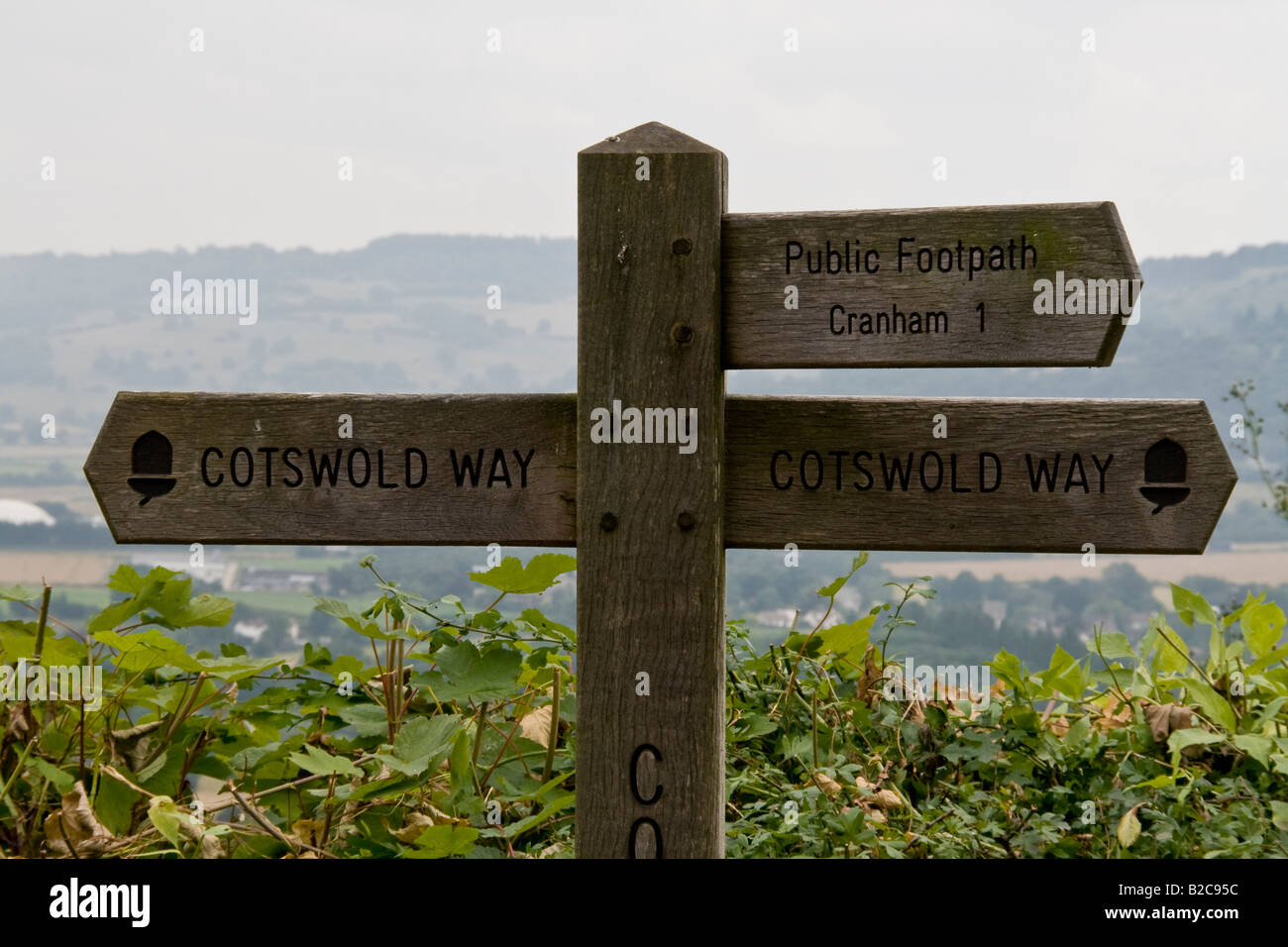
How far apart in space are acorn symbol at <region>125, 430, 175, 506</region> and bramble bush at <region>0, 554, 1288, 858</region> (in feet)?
1.49

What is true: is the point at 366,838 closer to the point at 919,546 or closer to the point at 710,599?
the point at 710,599

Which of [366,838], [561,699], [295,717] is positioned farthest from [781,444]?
[295,717]

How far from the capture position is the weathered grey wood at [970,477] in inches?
83.8

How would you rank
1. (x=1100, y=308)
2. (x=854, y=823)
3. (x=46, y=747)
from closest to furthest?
(x=1100, y=308)
(x=854, y=823)
(x=46, y=747)

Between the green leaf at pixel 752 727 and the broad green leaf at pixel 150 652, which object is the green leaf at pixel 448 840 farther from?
the green leaf at pixel 752 727

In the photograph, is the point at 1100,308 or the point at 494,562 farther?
the point at 494,562

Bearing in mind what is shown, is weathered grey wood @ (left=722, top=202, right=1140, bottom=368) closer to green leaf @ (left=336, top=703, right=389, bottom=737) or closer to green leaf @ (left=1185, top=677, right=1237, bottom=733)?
green leaf @ (left=336, top=703, right=389, bottom=737)

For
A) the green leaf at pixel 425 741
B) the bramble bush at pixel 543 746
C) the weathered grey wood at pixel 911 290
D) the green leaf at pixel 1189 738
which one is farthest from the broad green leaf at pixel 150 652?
the green leaf at pixel 1189 738

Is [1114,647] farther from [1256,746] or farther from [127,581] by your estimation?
[127,581]

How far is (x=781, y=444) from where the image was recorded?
7.14 ft

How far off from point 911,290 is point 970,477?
358mm

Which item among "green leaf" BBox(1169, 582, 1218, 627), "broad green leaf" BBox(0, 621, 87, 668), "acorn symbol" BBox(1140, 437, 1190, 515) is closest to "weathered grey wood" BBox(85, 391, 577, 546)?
"broad green leaf" BBox(0, 621, 87, 668)
